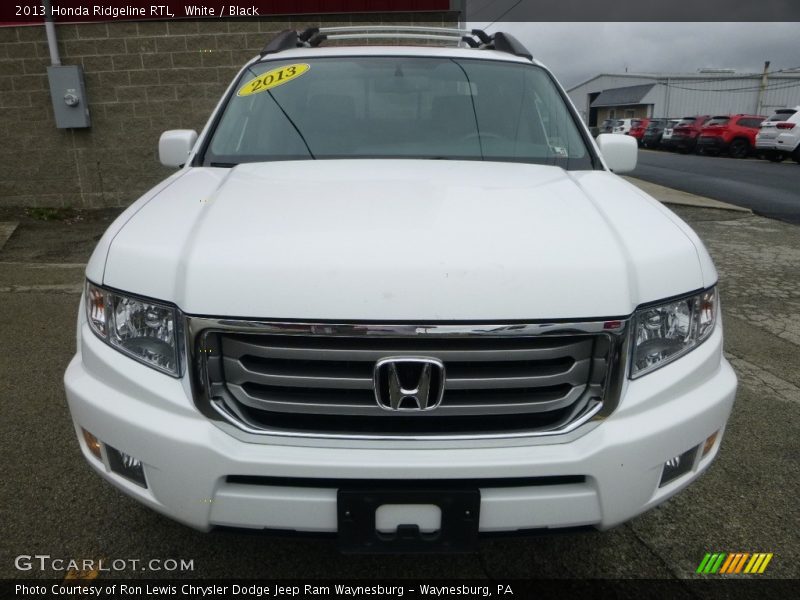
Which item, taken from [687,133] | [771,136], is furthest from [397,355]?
[687,133]

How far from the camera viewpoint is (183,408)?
159 cm

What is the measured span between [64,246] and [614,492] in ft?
21.2

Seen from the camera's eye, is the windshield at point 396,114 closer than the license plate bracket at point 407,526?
No

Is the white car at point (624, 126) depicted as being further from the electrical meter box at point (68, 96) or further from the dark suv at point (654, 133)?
the electrical meter box at point (68, 96)

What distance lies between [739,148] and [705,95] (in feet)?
116

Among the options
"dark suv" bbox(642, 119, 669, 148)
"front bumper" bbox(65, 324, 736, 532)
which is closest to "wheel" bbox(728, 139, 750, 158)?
"dark suv" bbox(642, 119, 669, 148)

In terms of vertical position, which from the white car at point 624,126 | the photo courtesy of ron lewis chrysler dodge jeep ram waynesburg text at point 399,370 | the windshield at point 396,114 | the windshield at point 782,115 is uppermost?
the windshield at point 396,114

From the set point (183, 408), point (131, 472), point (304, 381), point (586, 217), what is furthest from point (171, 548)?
point (586, 217)

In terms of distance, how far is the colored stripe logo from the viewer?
2.09 meters

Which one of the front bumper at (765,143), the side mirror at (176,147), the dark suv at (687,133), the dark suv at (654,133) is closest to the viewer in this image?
the side mirror at (176,147)

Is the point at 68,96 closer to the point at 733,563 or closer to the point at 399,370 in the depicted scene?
the point at 399,370

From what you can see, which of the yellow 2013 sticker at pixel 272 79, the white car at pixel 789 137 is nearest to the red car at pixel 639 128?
the white car at pixel 789 137

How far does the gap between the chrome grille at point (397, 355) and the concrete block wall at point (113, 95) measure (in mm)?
6893

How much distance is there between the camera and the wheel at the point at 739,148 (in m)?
23.6
